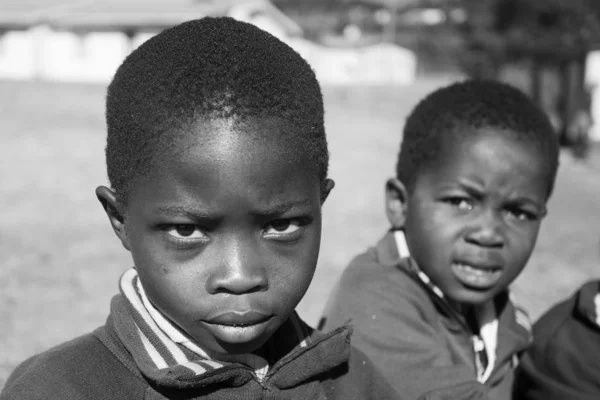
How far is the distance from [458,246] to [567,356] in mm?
621

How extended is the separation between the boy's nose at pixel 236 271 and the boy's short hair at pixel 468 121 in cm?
135

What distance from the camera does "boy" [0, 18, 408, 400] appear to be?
1.58m

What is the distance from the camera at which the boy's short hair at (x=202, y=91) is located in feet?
5.25

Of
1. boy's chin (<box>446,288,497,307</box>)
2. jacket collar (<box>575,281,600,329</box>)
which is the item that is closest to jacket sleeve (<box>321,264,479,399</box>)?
boy's chin (<box>446,288,497,307</box>)

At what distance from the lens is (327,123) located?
15531 mm

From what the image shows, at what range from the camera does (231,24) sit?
1.78 metres

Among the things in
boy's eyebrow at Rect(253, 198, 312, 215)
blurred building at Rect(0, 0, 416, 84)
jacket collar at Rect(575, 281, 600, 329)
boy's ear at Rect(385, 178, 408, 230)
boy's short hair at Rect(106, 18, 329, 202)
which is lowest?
jacket collar at Rect(575, 281, 600, 329)

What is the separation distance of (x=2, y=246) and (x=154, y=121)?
5539 mm

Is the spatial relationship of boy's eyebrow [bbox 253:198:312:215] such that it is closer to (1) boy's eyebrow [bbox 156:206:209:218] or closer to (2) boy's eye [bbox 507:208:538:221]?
(1) boy's eyebrow [bbox 156:206:209:218]

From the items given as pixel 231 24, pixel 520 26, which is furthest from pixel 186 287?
pixel 520 26

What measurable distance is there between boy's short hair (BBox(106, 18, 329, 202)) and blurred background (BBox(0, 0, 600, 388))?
98.2 inches

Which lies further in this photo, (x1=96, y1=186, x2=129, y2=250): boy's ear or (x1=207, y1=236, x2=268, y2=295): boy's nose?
(x1=96, y1=186, x2=129, y2=250): boy's ear

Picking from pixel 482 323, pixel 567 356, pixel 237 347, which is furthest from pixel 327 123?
pixel 237 347

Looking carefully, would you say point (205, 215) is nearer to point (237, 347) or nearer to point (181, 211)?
point (181, 211)
